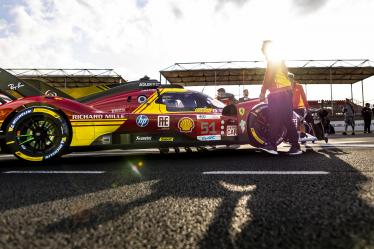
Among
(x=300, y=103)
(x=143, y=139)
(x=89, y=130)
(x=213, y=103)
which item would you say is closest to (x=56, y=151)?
(x=89, y=130)

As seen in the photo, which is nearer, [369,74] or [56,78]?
[56,78]

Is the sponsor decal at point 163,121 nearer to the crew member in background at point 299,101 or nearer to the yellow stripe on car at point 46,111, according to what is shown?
the yellow stripe on car at point 46,111

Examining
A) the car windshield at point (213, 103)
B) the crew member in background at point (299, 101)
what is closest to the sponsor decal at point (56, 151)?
the car windshield at point (213, 103)

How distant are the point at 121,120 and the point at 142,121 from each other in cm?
31

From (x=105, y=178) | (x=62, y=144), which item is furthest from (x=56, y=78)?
(x=105, y=178)

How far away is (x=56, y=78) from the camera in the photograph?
26.2 m

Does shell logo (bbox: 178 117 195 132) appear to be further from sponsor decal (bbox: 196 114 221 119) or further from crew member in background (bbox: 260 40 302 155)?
crew member in background (bbox: 260 40 302 155)

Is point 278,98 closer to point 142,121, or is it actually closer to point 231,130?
point 231,130

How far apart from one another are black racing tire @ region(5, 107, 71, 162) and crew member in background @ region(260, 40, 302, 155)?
122 inches

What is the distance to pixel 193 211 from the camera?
1.78m

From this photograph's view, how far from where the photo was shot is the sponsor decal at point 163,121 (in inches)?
196

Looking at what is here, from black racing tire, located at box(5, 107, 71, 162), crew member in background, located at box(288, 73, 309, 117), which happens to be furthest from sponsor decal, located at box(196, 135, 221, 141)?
crew member in background, located at box(288, 73, 309, 117)

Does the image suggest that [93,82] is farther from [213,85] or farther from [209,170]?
[209,170]

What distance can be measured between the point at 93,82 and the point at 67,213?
2747 centimetres
